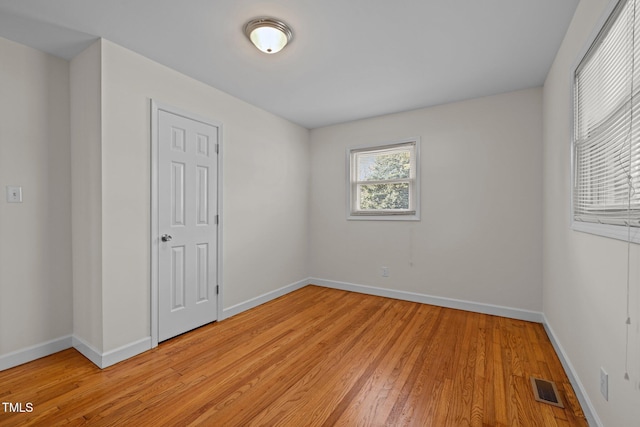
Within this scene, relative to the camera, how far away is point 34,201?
91.2 inches

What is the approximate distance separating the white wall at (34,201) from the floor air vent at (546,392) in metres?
3.70

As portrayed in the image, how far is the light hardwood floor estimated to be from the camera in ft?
5.47

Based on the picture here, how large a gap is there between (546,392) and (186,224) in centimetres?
317

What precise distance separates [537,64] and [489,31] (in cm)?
85

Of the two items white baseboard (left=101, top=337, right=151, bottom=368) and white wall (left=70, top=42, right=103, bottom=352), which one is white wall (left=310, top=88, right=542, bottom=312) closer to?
white baseboard (left=101, top=337, right=151, bottom=368)

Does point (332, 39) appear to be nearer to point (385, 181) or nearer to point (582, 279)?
point (385, 181)

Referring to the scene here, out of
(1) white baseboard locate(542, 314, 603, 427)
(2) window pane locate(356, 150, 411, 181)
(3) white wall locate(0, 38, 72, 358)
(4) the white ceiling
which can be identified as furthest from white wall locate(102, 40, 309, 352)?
(1) white baseboard locate(542, 314, 603, 427)

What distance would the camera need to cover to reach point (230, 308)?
10.7ft

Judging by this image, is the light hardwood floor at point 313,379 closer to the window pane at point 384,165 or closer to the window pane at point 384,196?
the window pane at point 384,196

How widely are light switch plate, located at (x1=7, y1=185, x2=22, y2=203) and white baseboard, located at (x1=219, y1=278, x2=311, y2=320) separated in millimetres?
2011

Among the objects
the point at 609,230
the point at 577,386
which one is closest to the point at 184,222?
the point at 609,230

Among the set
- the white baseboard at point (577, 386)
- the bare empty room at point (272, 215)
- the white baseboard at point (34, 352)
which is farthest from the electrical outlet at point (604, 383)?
the white baseboard at point (34, 352)

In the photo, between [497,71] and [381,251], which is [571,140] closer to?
[497,71]

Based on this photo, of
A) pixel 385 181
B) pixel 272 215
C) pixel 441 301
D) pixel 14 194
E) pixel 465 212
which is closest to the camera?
pixel 14 194
